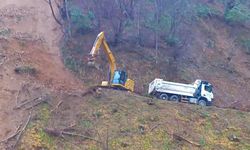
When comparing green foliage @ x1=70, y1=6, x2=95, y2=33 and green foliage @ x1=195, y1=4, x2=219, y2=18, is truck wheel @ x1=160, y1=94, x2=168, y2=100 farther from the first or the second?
green foliage @ x1=195, y1=4, x2=219, y2=18

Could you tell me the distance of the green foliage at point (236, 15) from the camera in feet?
116

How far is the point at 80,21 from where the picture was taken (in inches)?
1154

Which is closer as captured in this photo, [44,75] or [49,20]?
[44,75]

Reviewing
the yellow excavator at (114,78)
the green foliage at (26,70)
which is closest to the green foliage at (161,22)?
the yellow excavator at (114,78)

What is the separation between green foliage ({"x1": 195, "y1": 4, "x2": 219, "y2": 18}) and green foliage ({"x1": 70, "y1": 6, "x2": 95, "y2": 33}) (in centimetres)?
1020

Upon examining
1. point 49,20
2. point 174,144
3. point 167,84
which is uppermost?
point 49,20

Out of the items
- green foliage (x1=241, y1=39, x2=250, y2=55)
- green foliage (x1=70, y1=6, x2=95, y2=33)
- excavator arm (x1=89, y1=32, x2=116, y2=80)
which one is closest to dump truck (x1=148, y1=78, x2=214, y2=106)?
excavator arm (x1=89, y1=32, x2=116, y2=80)

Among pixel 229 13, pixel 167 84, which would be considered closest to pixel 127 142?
pixel 167 84

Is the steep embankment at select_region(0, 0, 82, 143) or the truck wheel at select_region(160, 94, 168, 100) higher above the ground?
the steep embankment at select_region(0, 0, 82, 143)

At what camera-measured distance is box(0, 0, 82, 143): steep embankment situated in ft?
71.7

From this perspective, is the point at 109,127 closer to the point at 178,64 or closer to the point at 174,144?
the point at 174,144

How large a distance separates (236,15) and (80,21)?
13.7 metres

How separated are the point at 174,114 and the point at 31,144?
7.64 metres

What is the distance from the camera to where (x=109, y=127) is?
68.2ft
